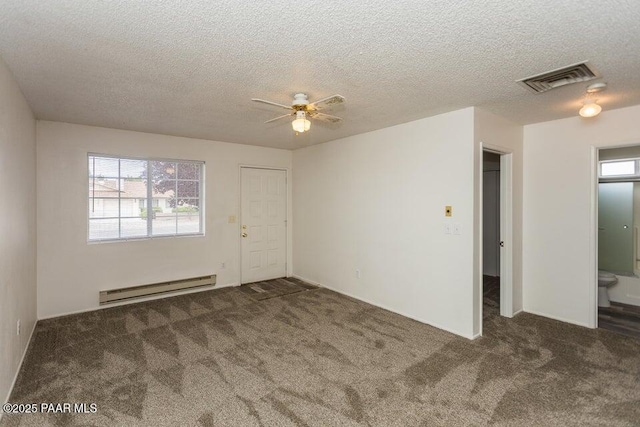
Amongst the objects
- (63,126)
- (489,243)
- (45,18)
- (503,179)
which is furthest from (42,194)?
(489,243)

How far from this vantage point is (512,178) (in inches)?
153

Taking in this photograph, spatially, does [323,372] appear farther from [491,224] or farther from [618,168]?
[618,168]

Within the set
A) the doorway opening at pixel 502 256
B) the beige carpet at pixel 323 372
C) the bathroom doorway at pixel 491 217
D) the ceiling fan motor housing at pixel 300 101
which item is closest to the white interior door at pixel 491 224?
the bathroom doorway at pixel 491 217

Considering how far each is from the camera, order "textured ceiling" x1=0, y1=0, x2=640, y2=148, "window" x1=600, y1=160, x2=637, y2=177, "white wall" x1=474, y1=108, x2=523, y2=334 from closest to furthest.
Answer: "textured ceiling" x1=0, y1=0, x2=640, y2=148
"white wall" x1=474, y1=108, x2=523, y2=334
"window" x1=600, y1=160, x2=637, y2=177

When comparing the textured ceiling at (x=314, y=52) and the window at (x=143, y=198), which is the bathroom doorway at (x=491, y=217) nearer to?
the textured ceiling at (x=314, y=52)

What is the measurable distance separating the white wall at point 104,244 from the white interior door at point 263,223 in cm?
19

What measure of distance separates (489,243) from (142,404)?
608cm

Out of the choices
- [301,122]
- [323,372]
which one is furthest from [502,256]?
[301,122]

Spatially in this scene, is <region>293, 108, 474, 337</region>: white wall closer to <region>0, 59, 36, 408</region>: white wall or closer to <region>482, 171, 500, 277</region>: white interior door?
<region>482, 171, 500, 277</region>: white interior door

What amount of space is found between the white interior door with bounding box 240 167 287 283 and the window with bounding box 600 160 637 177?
4.96m

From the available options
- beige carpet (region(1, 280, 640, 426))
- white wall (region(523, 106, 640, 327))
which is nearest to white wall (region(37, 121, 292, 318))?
beige carpet (region(1, 280, 640, 426))

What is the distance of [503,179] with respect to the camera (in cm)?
393

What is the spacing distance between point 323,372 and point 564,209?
3.35 meters

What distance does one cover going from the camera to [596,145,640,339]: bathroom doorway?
4.33 meters
